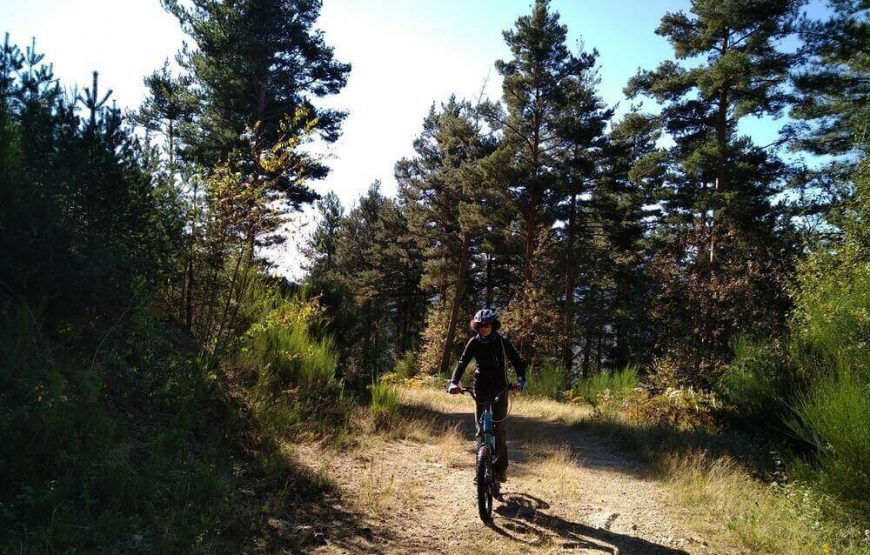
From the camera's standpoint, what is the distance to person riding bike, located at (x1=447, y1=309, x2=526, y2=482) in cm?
531

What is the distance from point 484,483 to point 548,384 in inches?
414

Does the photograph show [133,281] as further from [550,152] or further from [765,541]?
[550,152]

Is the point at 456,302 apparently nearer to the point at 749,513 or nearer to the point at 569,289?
the point at 569,289

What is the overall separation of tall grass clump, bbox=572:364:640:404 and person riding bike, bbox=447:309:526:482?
7.46 meters

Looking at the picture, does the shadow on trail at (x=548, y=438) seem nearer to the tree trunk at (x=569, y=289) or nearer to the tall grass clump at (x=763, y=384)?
the tall grass clump at (x=763, y=384)

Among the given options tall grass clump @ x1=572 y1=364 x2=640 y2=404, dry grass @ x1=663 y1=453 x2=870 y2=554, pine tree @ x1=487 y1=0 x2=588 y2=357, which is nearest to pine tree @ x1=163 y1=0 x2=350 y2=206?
pine tree @ x1=487 y1=0 x2=588 y2=357

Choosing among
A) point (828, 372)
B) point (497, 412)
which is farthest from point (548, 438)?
point (828, 372)

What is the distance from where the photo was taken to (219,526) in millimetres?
3797

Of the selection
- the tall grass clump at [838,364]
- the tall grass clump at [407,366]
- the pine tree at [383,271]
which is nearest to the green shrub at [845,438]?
the tall grass clump at [838,364]

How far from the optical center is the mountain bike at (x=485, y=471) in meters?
4.67

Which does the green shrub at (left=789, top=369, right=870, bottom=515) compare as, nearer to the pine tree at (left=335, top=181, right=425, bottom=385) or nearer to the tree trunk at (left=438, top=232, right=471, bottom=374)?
the tree trunk at (left=438, top=232, right=471, bottom=374)

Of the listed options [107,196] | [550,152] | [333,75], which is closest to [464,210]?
[550,152]

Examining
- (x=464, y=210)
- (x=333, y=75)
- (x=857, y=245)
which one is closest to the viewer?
(x=857, y=245)

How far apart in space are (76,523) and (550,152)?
67.4 feet
